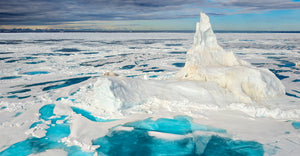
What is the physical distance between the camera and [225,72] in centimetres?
621

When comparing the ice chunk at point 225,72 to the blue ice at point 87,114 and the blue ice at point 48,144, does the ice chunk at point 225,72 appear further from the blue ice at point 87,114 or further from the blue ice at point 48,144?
the blue ice at point 48,144

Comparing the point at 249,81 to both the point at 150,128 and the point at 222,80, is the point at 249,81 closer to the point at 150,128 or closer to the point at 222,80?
the point at 222,80

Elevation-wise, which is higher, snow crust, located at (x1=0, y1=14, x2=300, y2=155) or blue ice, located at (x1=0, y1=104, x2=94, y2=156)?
snow crust, located at (x1=0, y1=14, x2=300, y2=155)

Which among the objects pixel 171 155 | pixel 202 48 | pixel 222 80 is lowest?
pixel 171 155

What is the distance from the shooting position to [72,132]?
170 inches

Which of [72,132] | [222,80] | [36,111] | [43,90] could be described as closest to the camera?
[72,132]

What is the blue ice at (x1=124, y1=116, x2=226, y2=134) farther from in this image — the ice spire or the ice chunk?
the ice spire

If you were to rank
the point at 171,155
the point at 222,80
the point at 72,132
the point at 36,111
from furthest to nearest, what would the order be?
the point at 222,80, the point at 36,111, the point at 72,132, the point at 171,155

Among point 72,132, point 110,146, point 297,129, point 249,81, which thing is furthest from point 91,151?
point 249,81

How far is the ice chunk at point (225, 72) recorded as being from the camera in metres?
5.87

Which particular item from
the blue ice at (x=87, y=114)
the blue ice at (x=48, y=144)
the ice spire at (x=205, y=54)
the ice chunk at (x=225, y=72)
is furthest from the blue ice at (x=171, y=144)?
the ice spire at (x=205, y=54)

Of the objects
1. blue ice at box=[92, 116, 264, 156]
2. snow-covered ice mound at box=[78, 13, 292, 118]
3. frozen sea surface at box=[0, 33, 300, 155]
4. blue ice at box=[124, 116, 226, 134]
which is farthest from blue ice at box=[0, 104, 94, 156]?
blue ice at box=[124, 116, 226, 134]

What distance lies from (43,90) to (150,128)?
4.57 metres

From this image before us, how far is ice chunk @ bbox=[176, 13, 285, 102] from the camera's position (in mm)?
5871
